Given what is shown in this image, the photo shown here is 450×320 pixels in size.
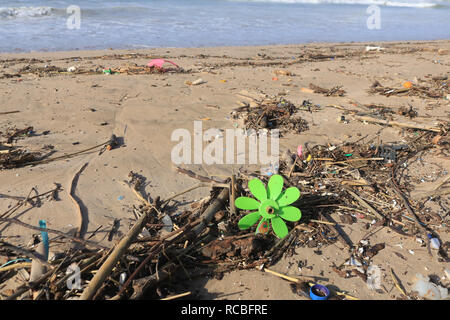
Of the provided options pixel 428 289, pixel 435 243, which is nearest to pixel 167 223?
pixel 428 289

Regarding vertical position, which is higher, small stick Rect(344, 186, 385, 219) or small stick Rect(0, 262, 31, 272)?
small stick Rect(344, 186, 385, 219)

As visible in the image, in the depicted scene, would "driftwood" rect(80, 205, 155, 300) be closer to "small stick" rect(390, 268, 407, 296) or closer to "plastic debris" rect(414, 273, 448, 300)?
"small stick" rect(390, 268, 407, 296)

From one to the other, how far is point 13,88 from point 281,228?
629 cm

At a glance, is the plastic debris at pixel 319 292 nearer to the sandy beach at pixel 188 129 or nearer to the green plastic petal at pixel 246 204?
the sandy beach at pixel 188 129

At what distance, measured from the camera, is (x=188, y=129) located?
4531mm

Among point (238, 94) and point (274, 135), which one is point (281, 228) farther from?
point (238, 94)

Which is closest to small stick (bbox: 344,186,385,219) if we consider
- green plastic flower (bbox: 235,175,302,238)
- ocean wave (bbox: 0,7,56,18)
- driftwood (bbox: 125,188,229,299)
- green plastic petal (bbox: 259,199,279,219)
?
green plastic flower (bbox: 235,175,302,238)

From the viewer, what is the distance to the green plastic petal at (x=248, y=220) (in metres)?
2.25

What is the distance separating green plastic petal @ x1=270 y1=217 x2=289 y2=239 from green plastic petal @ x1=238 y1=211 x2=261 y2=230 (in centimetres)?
13

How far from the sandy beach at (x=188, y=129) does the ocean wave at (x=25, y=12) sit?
8.72 m

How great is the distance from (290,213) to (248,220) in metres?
0.32

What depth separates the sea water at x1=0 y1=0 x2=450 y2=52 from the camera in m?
12.3
